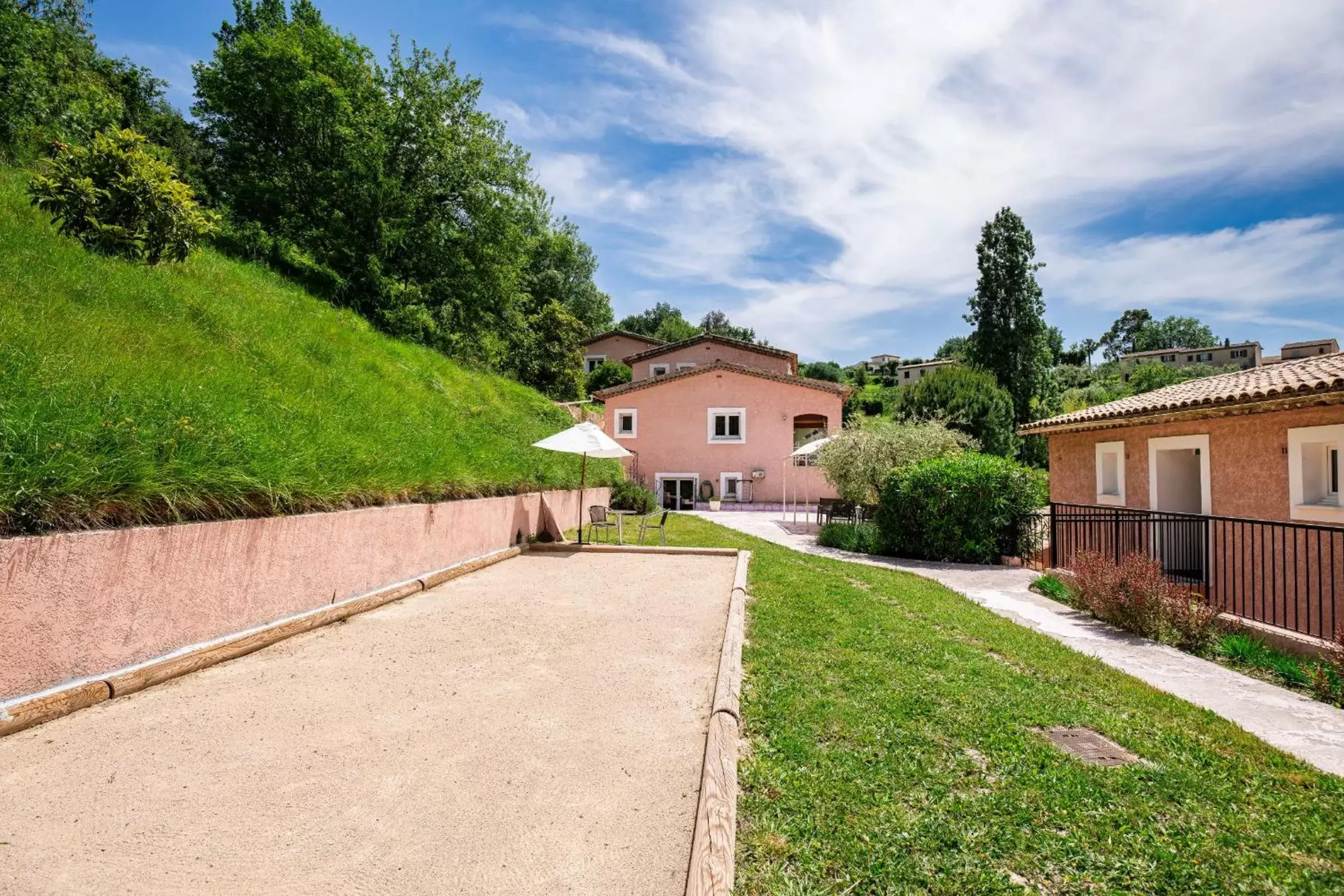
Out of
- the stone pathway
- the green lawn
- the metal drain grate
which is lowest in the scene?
the stone pathway

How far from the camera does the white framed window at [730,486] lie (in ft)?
92.5

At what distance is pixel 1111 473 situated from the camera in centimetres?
1297

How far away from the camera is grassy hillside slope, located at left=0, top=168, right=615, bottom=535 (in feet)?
13.7

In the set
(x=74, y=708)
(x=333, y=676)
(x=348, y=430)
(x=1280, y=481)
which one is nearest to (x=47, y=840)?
(x=74, y=708)

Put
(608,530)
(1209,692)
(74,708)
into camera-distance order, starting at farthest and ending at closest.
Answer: (608,530) < (1209,692) < (74,708)

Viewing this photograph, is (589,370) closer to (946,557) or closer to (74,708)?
(946,557)

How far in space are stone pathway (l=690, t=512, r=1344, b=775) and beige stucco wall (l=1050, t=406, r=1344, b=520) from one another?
115 inches

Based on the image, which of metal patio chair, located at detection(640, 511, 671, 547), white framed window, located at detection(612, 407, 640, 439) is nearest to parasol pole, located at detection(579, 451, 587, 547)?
metal patio chair, located at detection(640, 511, 671, 547)

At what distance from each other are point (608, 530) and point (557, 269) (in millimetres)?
41060

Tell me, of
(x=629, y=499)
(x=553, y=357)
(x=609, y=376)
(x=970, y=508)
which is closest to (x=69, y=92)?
(x=629, y=499)

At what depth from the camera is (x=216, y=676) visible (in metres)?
4.54

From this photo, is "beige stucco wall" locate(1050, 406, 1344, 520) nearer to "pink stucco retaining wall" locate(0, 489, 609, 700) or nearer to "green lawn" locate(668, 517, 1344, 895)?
"green lawn" locate(668, 517, 1344, 895)

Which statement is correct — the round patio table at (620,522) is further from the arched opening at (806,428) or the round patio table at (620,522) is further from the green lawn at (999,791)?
the arched opening at (806,428)

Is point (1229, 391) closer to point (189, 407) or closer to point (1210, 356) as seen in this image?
point (189, 407)
